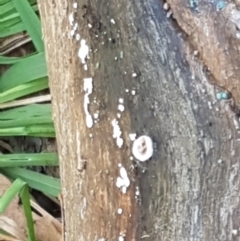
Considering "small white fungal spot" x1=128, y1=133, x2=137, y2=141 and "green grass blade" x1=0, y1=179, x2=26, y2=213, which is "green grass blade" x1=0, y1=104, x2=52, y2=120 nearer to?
"green grass blade" x1=0, y1=179, x2=26, y2=213

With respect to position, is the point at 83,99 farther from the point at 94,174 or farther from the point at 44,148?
the point at 44,148

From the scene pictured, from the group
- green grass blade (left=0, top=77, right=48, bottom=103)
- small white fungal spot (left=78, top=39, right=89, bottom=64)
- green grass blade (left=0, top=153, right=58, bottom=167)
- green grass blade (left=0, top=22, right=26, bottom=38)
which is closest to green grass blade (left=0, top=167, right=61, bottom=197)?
green grass blade (left=0, top=153, right=58, bottom=167)

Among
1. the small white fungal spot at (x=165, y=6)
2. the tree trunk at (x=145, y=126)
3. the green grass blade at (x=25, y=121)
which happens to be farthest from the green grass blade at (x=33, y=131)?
the small white fungal spot at (x=165, y=6)

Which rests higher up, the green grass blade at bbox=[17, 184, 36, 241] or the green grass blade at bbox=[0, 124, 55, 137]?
the green grass blade at bbox=[0, 124, 55, 137]

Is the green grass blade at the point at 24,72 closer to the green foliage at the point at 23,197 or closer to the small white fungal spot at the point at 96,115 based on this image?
the green foliage at the point at 23,197

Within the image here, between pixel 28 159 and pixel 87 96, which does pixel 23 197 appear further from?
pixel 87 96

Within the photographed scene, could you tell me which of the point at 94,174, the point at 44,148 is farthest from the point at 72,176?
the point at 44,148
